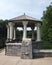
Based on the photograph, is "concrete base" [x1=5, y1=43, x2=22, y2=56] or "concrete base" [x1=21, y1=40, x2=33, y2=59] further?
"concrete base" [x1=5, y1=43, x2=22, y2=56]

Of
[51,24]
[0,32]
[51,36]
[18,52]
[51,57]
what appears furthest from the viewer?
[0,32]

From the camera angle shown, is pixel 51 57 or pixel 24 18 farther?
pixel 24 18

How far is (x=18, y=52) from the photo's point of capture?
19.1m

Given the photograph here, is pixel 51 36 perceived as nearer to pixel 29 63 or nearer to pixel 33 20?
→ pixel 33 20

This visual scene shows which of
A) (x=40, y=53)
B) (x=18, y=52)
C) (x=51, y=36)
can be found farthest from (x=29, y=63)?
(x=51, y=36)

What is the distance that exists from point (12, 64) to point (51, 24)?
24.2m

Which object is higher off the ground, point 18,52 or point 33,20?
point 33,20

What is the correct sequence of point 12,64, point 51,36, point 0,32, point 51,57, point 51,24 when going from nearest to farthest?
point 12,64
point 51,57
point 51,36
point 51,24
point 0,32

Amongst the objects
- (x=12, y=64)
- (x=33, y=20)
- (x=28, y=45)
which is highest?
(x=33, y=20)

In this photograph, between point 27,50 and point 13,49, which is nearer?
point 27,50

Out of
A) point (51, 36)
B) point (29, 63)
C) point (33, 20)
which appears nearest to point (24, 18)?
point (33, 20)

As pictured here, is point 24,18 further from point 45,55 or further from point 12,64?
point 12,64

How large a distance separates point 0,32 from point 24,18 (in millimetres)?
18283

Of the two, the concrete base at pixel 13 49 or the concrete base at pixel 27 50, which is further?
the concrete base at pixel 13 49
